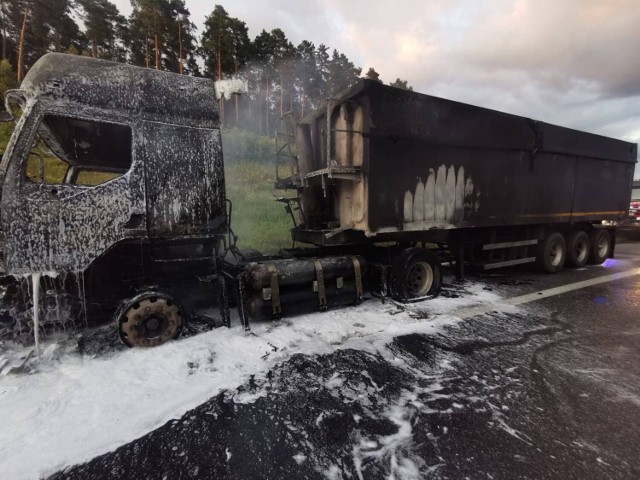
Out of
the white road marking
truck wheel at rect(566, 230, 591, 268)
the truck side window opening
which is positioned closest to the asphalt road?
the white road marking

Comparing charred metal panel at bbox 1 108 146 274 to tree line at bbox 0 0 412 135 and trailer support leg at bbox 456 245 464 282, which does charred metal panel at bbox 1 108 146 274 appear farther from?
tree line at bbox 0 0 412 135

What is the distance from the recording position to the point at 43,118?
328 cm

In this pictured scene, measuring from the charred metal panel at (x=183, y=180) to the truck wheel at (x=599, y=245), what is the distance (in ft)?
34.1

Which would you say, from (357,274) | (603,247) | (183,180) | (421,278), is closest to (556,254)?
(603,247)

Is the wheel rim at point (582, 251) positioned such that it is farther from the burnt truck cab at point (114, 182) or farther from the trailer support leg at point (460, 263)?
the burnt truck cab at point (114, 182)

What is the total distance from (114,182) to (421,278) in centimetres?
498

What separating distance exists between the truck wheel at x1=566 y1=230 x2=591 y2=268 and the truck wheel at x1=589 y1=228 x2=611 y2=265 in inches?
6.9

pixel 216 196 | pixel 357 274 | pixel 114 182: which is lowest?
pixel 357 274

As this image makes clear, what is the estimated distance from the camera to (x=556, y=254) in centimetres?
827

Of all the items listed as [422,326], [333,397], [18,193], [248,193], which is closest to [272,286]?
[333,397]

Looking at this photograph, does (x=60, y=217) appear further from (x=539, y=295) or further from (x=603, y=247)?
(x=603, y=247)

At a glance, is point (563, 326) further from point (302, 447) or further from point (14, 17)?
point (14, 17)

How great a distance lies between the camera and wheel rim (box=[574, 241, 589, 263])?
350 inches

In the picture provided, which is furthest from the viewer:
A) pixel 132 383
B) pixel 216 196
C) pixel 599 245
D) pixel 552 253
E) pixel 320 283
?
pixel 599 245
